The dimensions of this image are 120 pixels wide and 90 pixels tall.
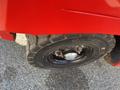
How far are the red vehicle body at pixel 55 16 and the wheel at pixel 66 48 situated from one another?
0.08 m

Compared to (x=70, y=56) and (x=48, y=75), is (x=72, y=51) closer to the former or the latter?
(x=70, y=56)

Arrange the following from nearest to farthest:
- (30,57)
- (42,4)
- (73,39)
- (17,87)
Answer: (42,4)
(73,39)
(30,57)
(17,87)

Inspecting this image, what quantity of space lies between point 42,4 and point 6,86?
0.71 m

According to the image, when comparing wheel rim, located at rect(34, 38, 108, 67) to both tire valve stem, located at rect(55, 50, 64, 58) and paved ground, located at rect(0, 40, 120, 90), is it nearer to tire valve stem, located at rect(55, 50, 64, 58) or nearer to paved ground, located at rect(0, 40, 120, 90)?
tire valve stem, located at rect(55, 50, 64, 58)

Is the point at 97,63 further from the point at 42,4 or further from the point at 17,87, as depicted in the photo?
the point at 42,4

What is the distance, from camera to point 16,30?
95cm

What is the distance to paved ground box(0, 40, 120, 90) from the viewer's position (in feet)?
4.93

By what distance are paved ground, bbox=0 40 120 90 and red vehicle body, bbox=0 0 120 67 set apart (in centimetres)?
54

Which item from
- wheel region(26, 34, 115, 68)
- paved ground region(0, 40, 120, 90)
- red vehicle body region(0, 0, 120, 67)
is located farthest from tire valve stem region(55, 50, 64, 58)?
red vehicle body region(0, 0, 120, 67)

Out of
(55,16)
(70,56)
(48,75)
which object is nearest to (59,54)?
(70,56)

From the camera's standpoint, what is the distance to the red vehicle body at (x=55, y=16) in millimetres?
938

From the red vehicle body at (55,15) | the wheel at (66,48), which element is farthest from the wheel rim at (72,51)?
the red vehicle body at (55,15)

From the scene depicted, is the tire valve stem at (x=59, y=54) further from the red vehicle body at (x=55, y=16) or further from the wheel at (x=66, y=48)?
the red vehicle body at (x=55, y=16)

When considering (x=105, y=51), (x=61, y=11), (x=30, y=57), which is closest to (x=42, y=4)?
(x=61, y=11)
